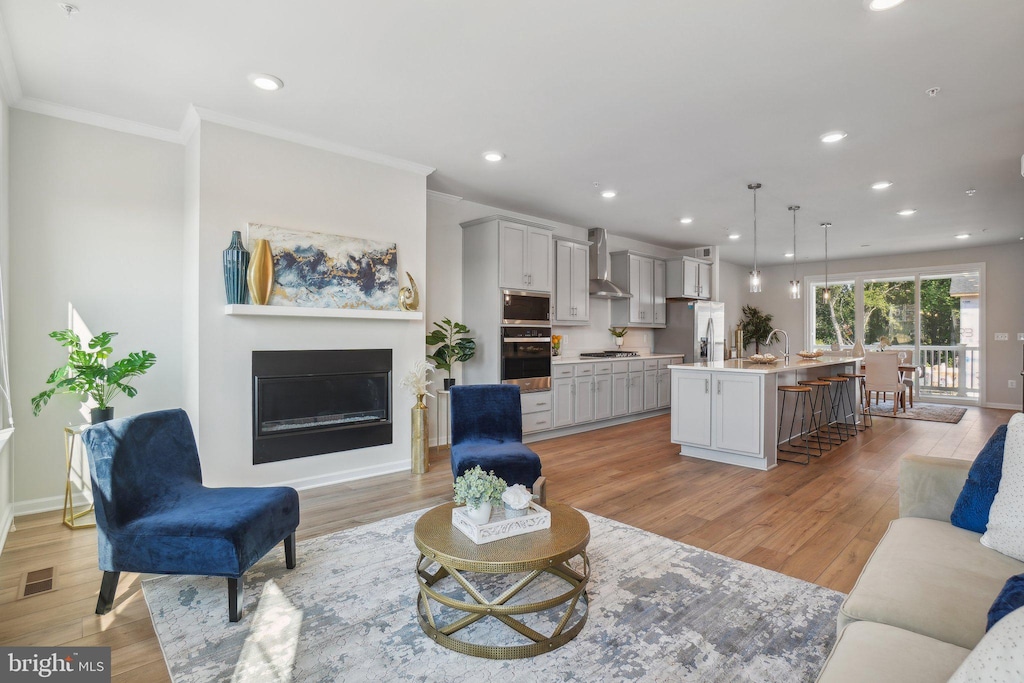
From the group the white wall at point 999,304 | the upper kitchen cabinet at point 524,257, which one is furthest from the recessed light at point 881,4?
the white wall at point 999,304

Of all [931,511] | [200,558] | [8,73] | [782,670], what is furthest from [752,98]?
[8,73]

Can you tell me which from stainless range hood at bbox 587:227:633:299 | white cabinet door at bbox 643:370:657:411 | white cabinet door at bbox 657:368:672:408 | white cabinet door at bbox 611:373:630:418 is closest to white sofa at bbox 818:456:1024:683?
white cabinet door at bbox 611:373:630:418

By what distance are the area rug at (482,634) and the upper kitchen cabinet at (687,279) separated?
563 centimetres

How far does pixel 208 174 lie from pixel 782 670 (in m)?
4.23

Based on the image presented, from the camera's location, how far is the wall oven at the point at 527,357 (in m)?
5.42

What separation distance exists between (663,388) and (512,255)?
352 cm

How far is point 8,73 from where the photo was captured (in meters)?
2.88

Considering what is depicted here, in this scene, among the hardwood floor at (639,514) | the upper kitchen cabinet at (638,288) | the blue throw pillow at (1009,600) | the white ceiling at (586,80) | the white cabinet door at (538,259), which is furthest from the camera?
the upper kitchen cabinet at (638,288)

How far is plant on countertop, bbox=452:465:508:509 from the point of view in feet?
6.66

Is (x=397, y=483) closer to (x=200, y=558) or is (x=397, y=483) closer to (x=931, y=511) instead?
(x=200, y=558)

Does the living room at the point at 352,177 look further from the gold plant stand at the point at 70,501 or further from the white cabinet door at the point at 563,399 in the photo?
the white cabinet door at the point at 563,399

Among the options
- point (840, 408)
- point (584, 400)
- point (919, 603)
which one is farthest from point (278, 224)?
point (840, 408)

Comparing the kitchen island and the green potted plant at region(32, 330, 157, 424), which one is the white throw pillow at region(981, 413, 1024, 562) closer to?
the kitchen island

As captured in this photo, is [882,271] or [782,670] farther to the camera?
[882,271]
